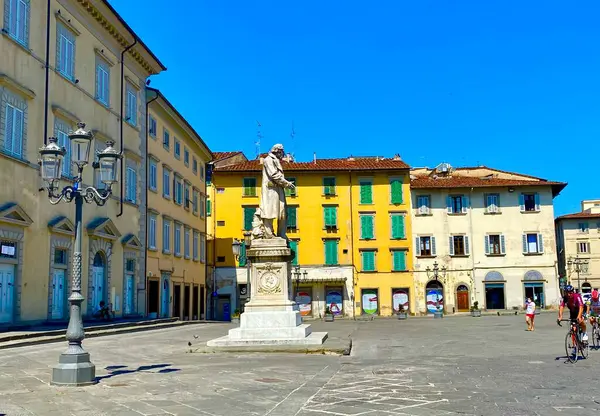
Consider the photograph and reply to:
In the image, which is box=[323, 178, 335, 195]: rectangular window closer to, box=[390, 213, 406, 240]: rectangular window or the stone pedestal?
box=[390, 213, 406, 240]: rectangular window

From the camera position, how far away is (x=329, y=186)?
53781 mm

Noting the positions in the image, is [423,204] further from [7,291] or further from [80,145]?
[80,145]

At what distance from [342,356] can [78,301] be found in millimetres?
6134

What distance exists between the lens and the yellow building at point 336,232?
51969 millimetres

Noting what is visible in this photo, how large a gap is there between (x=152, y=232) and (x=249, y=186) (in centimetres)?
1940

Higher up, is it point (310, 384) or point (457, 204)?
point (457, 204)

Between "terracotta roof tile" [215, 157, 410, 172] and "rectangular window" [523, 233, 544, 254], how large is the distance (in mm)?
11160

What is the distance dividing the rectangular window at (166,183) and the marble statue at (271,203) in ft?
72.9

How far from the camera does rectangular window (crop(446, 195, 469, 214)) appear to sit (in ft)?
174

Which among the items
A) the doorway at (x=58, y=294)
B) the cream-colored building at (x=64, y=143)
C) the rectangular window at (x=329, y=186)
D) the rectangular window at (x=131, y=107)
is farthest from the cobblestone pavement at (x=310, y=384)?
the rectangular window at (x=329, y=186)

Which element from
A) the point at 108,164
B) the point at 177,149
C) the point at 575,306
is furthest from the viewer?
the point at 177,149

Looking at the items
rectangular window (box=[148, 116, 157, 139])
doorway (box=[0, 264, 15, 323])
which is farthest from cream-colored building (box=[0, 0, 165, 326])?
rectangular window (box=[148, 116, 157, 139])

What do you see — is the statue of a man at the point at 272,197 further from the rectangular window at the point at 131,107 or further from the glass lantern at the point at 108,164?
the rectangular window at the point at 131,107

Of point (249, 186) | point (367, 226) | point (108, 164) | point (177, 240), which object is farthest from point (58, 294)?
point (367, 226)
